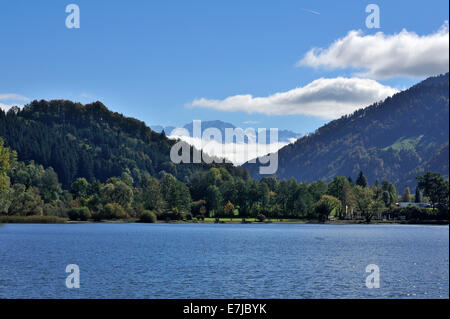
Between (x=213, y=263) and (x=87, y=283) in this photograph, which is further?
(x=213, y=263)

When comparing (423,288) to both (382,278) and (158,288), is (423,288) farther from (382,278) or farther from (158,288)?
(158,288)

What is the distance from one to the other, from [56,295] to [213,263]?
34.0m

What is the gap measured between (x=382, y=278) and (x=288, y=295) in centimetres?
2035

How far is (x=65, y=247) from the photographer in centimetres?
10688

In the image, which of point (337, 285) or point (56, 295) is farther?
point (337, 285)
